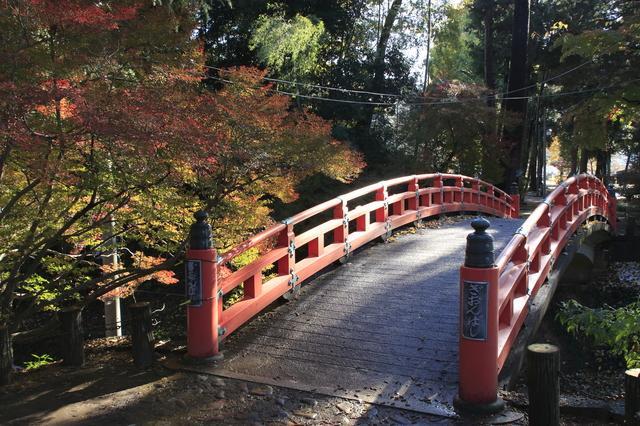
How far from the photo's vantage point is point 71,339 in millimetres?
5297

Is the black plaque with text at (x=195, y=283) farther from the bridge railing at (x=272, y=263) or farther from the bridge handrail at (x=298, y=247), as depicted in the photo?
the bridge handrail at (x=298, y=247)

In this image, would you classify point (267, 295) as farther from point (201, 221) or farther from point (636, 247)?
point (636, 247)

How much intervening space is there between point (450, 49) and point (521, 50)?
1663 cm

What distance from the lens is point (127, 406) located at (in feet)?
13.5

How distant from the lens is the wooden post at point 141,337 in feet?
16.4

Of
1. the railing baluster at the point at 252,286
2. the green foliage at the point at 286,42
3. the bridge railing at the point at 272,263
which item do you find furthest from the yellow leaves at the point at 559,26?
the railing baluster at the point at 252,286

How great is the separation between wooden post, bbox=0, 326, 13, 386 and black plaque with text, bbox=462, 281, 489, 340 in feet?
13.0

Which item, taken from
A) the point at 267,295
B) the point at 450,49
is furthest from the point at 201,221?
the point at 450,49

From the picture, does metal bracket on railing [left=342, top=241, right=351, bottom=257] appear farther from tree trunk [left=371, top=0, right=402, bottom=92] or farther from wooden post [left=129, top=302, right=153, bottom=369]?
tree trunk [left=371, top=0, right=402, bottom=92]

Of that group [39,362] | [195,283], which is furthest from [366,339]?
[39,362]

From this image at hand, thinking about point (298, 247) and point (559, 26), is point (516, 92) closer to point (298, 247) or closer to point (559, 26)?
point (559, 26)

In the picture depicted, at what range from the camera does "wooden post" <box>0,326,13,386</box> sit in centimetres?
489

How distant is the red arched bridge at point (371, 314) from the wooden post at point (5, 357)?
1619 mm

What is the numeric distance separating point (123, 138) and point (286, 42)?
1222 centimetres
